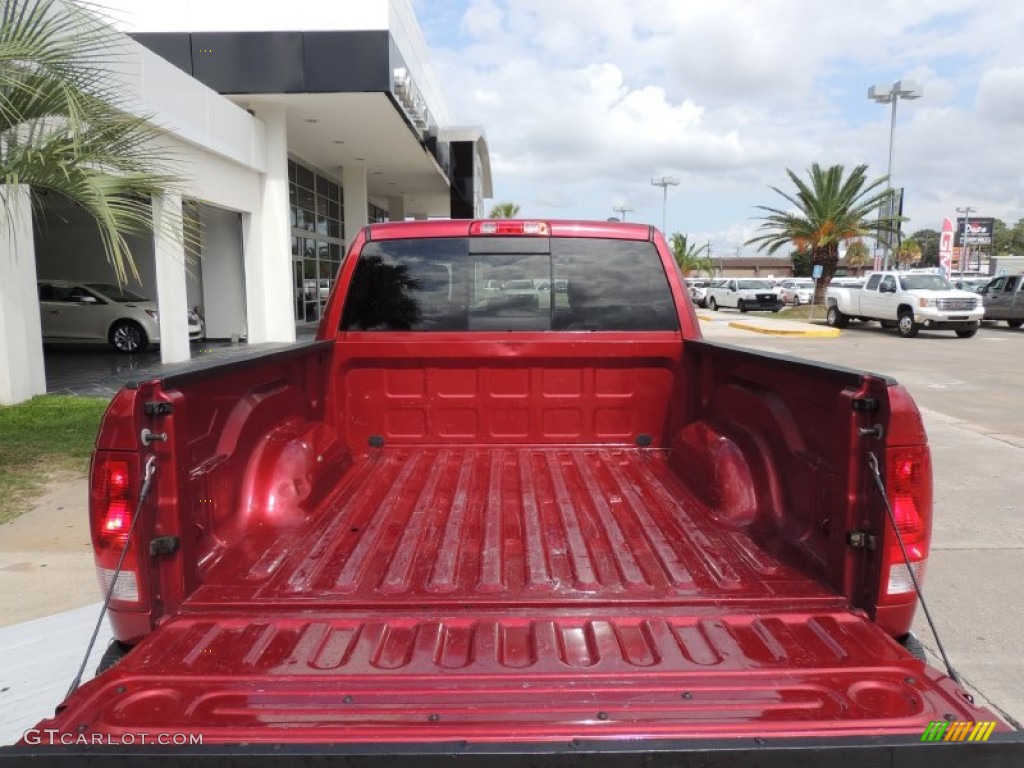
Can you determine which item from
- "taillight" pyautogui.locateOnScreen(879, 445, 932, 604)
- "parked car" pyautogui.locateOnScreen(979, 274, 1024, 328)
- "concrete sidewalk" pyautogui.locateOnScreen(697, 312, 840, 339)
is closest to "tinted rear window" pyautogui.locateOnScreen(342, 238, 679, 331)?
"taillight" pyautogui.locateOnScreen(879, 445, 932, 604)

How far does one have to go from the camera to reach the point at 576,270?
427cm

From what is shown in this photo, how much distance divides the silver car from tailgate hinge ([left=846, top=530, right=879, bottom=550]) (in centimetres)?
1657

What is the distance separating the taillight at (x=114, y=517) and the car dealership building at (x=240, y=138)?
936cm

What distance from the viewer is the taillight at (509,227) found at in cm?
420

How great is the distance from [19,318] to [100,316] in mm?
7258

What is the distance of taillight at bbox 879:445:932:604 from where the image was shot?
86.4 inches

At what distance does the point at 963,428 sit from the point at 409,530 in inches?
352

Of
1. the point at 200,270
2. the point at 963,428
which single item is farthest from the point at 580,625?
the point at 200,270

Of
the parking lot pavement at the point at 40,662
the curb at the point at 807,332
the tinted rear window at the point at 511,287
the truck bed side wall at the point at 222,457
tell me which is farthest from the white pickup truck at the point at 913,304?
the parking lot pavement at the point at 40,662

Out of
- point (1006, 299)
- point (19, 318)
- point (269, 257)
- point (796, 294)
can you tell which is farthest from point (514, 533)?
point (796, 294)

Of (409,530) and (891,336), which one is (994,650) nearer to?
(409,530)

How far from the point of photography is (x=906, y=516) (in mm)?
2244

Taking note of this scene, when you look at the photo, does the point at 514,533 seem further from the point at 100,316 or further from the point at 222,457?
the point at 100,316

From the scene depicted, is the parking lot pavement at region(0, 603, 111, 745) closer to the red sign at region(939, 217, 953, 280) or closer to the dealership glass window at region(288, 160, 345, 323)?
the dealership glass window at region(288, 160, 345, 323)
